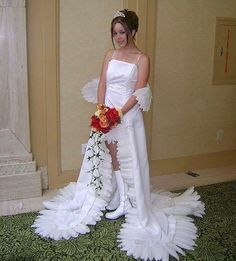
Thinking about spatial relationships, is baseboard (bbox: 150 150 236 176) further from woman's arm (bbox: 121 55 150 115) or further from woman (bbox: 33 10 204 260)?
woman's arm (bbox: 121 55 150 115)

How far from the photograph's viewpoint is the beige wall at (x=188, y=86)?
3.54 meters

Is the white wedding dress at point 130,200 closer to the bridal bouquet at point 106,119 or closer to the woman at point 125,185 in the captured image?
the woman at point 125,185

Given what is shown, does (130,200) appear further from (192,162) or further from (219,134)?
(219,134)

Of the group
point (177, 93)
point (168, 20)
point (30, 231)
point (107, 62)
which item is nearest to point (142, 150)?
point (107, 62)

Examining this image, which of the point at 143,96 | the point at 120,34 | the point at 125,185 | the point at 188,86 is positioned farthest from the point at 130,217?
the point at 188,86

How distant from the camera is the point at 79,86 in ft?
10.7

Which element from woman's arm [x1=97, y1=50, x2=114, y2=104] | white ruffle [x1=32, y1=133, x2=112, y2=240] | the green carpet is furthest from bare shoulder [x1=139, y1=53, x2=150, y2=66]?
the green carpet

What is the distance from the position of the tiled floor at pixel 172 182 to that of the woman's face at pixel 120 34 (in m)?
1.52

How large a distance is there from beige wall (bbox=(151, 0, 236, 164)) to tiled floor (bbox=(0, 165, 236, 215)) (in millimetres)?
231

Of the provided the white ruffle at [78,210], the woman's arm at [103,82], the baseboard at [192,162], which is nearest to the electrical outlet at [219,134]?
the baseboard at [192,162]

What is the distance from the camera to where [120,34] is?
2.51 m

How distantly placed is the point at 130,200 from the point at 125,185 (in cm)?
13

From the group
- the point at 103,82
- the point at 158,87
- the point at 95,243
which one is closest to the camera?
the point at 95,243

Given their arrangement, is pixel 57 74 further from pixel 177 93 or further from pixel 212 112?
pixel 212 112
